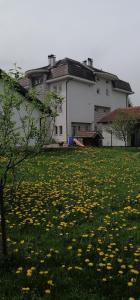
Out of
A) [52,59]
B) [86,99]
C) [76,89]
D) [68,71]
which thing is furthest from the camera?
[52,59]

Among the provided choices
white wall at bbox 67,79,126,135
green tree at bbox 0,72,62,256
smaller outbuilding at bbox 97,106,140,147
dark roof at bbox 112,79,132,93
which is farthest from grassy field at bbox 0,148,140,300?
dark roof at bbox 112,79,132,93

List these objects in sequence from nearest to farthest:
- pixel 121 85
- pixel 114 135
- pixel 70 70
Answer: pixel 114 135 → pixel 70 70 → pixel 121 85

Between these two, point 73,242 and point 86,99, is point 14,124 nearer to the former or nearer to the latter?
point 73,242

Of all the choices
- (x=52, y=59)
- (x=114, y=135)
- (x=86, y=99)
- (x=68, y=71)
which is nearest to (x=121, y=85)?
(x=86, y=99)

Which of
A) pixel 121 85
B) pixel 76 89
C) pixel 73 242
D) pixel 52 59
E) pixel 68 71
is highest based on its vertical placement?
pixel 52 59

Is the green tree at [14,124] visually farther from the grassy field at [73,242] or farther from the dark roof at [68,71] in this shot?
the dark roof at [68,71]

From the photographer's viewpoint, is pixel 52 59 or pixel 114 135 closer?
pixel 114 135

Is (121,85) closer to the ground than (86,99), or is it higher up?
higher up

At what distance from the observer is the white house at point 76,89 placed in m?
43.7

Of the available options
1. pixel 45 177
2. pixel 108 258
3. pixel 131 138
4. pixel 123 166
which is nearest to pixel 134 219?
pixel 108 258

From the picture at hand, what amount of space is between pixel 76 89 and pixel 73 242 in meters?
39.3

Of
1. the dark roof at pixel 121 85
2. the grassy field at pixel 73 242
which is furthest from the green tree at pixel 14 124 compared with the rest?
the dark roof at pixel 121 85

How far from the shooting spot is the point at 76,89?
1769 inches

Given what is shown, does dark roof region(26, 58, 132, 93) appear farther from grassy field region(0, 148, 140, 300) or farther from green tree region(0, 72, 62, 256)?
green tree region(0, 72, 62, 256)
